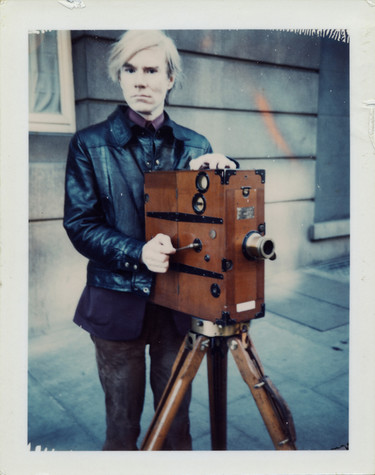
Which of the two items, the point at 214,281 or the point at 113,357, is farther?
the point at 113,357

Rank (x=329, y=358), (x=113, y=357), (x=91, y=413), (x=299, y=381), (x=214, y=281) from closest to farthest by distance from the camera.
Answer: (x=214, y=281) → (x=113, y=357) → (x=91, y=413) → (x=299, y=381) → (x=329, y=358)

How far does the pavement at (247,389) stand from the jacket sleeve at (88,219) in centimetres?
80

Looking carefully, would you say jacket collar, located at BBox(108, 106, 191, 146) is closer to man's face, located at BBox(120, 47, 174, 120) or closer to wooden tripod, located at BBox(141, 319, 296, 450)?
man's face, located at BBox(120, 47, 174, 120)

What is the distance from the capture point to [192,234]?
5.15 feet

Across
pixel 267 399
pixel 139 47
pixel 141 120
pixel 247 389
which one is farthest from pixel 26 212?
pixel 247 389

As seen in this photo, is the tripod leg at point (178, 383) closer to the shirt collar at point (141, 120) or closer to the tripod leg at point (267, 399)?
the tripod leg at point (267, 399)

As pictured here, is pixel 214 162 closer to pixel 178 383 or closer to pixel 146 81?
pixel 146 81

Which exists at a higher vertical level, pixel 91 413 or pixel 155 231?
pixel 155 231

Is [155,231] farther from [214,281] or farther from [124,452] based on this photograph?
[124,452]

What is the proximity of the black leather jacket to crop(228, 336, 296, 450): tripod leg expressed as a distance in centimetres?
47

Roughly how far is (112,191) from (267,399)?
1083mm
